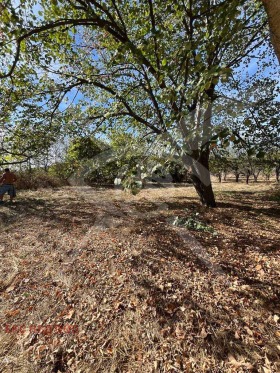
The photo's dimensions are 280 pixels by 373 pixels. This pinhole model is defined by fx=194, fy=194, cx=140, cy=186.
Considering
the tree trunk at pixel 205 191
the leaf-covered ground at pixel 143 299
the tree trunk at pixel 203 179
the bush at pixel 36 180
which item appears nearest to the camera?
the leaf-covered ground at pixel 143 299

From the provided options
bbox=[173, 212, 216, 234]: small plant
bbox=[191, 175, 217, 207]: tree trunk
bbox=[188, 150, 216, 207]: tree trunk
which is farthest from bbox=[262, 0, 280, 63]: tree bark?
bbox=[191, 175, 217, 207]: tree trunk

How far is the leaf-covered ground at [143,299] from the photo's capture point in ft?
6.85

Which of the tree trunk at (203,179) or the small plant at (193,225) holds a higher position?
the tree trunk at (203,179)

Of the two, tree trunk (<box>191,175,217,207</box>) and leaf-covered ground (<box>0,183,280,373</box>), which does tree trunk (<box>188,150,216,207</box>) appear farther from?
leaf-covered ground (<box>0,183,280,373</box>)

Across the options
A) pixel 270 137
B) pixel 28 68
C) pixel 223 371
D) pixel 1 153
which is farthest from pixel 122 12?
pixel 223 371

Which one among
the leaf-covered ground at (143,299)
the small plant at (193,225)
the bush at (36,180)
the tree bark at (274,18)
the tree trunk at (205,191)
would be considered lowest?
the leaf-covered ground at (143,299)

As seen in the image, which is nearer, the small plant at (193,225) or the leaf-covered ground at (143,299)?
the leaf-covered ground at (143,299)

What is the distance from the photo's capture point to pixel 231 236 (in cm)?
459

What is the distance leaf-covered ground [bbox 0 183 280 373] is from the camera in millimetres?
2088

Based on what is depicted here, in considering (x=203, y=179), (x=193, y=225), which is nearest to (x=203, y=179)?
(x=203, y=179)

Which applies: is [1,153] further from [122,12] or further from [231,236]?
[231,236]

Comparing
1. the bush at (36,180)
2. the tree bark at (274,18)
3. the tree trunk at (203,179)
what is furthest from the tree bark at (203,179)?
the bush at (36,180)

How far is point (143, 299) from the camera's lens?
2834 mm

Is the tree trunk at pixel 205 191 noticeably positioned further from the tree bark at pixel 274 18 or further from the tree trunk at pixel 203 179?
the tree bark at pixel 274 18
